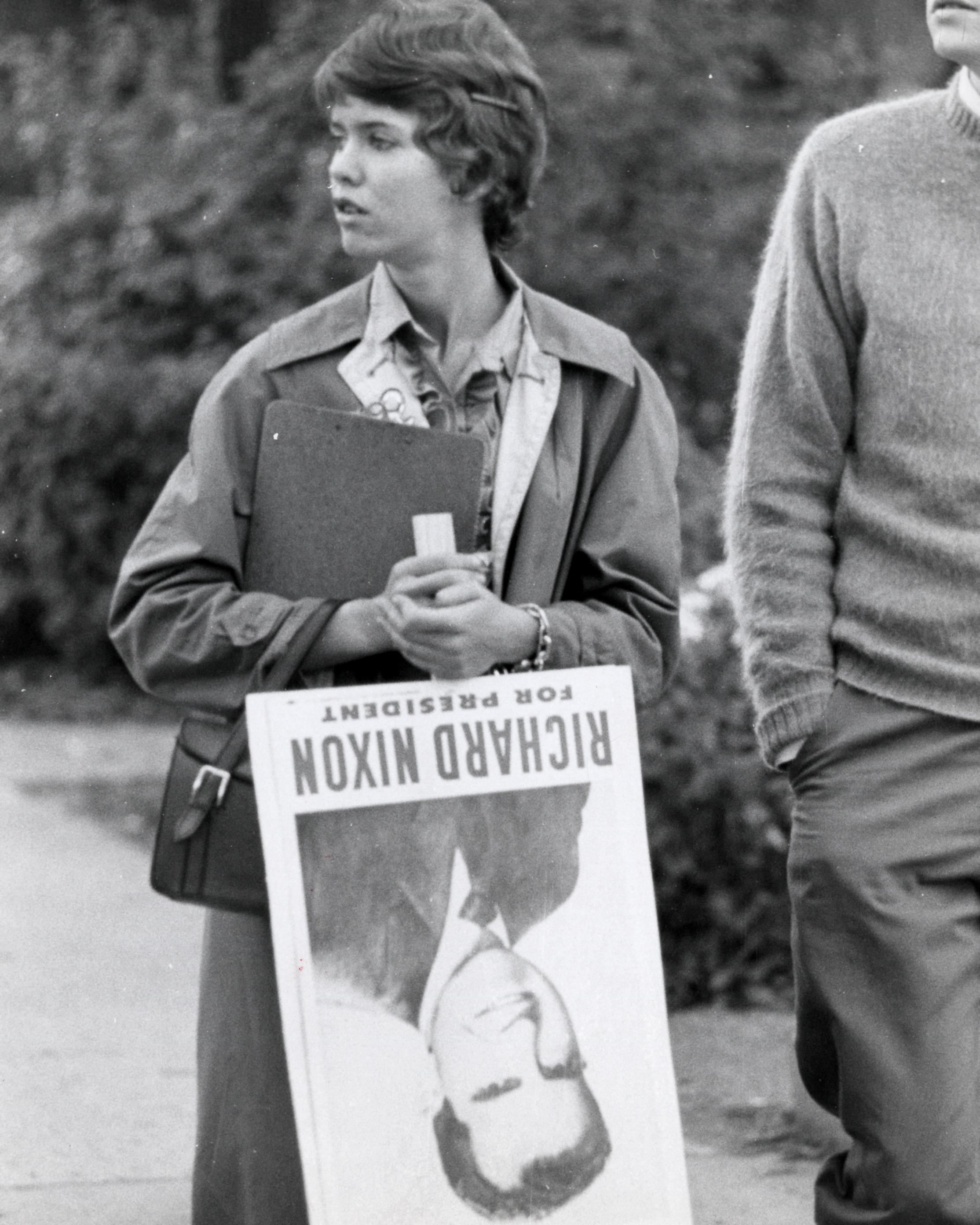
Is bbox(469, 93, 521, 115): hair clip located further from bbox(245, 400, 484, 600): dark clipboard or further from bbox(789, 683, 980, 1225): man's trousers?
bbox(789, 683, 980, 1225): man's trousers

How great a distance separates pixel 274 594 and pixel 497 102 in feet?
2.51

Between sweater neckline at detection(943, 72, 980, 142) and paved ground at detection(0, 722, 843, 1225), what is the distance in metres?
2.23

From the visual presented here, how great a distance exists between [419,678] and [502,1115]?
61 cm

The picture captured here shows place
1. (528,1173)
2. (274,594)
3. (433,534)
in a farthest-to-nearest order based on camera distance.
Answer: (274,594), (433,534), (528,1173)

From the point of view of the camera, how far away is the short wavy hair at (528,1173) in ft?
10.3

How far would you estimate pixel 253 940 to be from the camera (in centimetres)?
339

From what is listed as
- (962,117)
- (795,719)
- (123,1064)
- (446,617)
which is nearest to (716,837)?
(123,1064)

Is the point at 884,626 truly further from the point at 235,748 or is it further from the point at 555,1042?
the point at 235,748

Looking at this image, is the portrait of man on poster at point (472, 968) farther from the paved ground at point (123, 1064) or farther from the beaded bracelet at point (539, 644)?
the paved ground at point (123, 1064)

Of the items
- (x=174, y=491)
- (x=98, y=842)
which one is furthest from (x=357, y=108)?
(x=98, y=842)

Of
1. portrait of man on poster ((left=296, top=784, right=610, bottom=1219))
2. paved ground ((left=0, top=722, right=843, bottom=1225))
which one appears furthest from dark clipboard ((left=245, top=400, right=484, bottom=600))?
paved ground ((left=0, top=722, right=843, bottom=1225))

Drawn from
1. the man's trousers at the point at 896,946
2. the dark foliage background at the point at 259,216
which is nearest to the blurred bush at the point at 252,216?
the dark foliage background at the point at 259,216

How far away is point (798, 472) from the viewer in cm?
348

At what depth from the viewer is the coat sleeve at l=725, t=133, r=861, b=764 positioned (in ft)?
11.3
